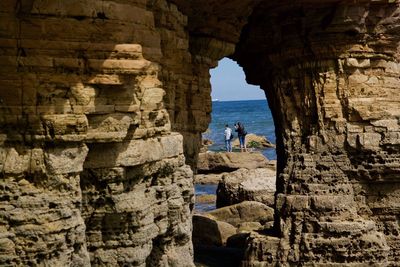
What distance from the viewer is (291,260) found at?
629 inches

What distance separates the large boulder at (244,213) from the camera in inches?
871

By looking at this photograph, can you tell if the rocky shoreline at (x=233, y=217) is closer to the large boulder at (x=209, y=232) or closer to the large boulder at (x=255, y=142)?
the large boulder at (x=209, y=232)

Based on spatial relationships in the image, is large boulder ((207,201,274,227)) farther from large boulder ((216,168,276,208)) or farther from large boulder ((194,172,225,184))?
large boulder ((194,172,225,184))

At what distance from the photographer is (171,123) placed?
13055 millimetres

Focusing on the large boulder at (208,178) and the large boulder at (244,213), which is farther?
the large boulder at (208,178)

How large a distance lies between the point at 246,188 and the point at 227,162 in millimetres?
9287

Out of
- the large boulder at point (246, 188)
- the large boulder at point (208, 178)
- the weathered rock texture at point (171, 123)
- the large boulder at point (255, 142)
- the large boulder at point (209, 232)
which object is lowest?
the large boulder at point (209, 232)

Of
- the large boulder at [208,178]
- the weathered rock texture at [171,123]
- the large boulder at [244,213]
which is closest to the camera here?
the weathered rock texture at [171,123]

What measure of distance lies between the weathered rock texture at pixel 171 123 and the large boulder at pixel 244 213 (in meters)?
4.08

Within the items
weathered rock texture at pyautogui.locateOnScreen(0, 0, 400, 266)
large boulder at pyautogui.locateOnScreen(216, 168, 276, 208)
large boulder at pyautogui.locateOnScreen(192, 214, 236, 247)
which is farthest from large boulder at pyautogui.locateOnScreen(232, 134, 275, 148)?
weathered rock texture at pyautogui.locateOnScreen(0, 0, 400, 266)

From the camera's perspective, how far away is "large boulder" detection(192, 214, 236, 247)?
19938 mm

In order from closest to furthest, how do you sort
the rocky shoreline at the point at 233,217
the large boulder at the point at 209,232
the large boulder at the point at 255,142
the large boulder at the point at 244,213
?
the rocky shoreline at the point at 233,217, the large boulder at the point at 209,232, the large boulder at the point at 244,213, the large boulder at the point at 255,142

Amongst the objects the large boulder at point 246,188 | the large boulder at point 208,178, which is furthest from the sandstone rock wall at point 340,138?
the large boulder at point 208,178

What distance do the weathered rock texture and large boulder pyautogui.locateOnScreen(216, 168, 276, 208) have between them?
5.48m
